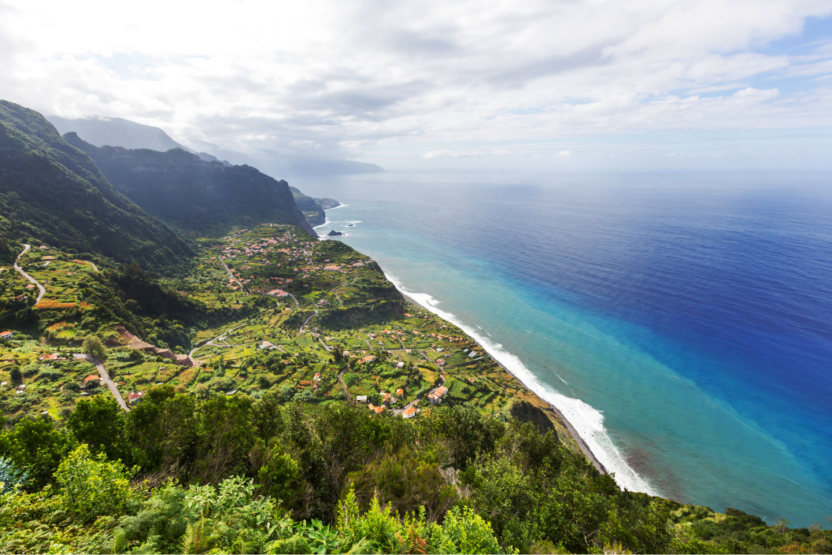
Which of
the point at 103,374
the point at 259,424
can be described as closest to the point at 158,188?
the point at 103,374

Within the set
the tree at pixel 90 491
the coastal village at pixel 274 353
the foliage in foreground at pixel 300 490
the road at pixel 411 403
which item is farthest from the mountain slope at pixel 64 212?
the tree at pixel 90 491

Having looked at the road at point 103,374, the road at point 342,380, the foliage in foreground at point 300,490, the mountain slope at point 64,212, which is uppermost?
the mountain slope at point 64,212

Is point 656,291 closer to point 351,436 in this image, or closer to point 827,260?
point 827,260

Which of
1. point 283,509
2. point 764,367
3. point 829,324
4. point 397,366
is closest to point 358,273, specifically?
point 397,366

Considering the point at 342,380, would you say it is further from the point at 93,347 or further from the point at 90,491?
the point at 90,491

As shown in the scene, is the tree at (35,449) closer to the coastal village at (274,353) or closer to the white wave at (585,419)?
the coastal village at (274,353)

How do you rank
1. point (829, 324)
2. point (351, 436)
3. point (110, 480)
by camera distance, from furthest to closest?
point (829, 324) < point (351, 436) < point (110, 480)
